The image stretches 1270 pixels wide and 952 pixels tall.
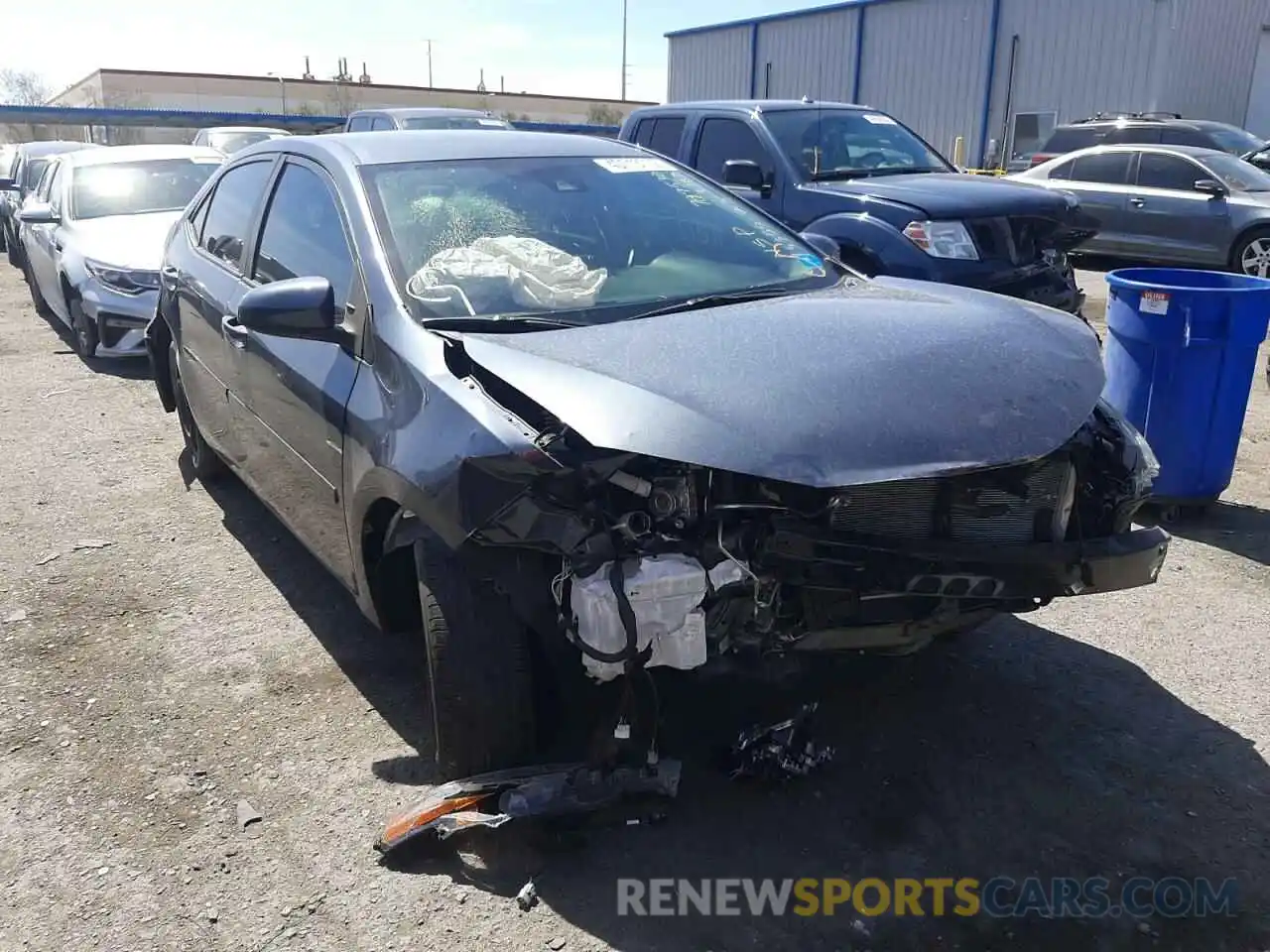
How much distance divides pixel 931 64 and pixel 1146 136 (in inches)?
579

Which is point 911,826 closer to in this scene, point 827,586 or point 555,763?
point 827,586

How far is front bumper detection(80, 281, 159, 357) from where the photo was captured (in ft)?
26.9

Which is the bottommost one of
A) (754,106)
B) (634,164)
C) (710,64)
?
(634,164)

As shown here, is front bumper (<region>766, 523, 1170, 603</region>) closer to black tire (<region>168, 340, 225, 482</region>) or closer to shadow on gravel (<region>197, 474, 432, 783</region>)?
shadow on gravel (<region>197, 474, 432, 783</region>)

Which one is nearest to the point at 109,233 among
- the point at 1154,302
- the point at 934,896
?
the point at 1154,302

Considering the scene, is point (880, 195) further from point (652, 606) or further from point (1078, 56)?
point (1078, 56)

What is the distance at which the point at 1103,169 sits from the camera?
12711 mm

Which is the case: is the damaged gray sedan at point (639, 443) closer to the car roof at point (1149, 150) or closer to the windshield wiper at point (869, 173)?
the windshield wiper at point (869, 173)

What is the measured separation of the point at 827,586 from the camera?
261 centimetres

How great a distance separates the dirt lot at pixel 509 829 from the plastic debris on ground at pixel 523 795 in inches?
4.7

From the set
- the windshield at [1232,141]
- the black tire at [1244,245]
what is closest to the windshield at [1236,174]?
the black tire at [1244,245]

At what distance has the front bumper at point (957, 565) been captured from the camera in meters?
2.57

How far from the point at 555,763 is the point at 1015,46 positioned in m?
26.4

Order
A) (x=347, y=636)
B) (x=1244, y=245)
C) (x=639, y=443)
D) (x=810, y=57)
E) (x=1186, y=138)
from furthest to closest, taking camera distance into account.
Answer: (x=810, y=57) → (x=1186, y=138) → (x=1244, y=245) → (x=347, y=636) → (x=639, y=443)
